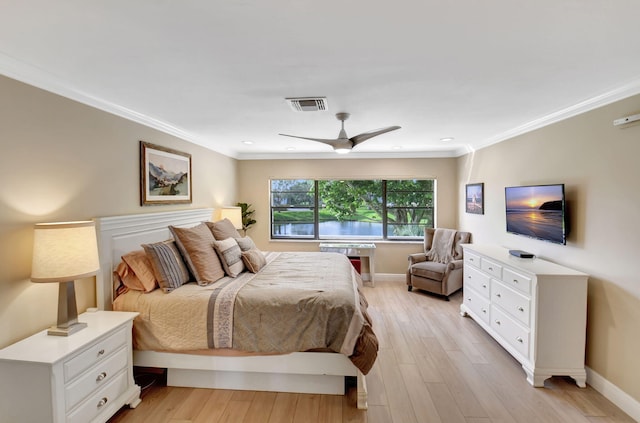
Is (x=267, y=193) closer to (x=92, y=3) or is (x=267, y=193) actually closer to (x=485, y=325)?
(x=485, y=325)

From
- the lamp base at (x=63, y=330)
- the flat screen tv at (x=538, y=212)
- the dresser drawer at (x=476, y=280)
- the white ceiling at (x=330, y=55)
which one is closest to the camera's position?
the white ceiling at (x=330, y=55)

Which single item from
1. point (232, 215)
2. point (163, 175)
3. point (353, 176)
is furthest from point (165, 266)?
point (353, 176)

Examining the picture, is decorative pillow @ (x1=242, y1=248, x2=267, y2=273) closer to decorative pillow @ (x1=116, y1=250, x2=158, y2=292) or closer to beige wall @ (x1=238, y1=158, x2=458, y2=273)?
decorative pillow @ (x1=116, y1=250, x2=158, y2=292)

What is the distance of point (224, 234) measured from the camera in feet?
12.0

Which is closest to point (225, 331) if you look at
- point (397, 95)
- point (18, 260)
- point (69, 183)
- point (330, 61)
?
point (18, 260)

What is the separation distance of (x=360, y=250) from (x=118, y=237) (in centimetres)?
369

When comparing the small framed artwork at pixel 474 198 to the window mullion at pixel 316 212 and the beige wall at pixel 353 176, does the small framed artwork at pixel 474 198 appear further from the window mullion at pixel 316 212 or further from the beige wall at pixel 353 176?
the window mullion at pixel 316 212

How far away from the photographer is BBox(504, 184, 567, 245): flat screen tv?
276 centimetres

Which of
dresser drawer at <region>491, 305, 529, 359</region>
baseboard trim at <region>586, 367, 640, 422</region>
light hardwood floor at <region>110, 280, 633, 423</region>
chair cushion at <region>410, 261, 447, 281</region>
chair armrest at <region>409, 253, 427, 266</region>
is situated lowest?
light hardwood floor at <region>110, 280, 633, 423</region>

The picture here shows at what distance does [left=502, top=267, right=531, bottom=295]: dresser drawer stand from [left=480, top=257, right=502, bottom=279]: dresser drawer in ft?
0.31

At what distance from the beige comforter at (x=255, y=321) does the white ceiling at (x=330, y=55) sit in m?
1.66

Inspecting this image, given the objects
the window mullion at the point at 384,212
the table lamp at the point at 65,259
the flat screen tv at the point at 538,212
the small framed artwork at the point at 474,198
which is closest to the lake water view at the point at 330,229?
the window mullion at the point at 384,212

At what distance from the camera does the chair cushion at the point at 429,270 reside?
4.57 metres

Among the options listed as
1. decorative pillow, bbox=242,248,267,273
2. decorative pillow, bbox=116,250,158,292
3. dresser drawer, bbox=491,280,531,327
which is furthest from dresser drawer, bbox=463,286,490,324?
decorative pillow, bbox=116,250,158,292
